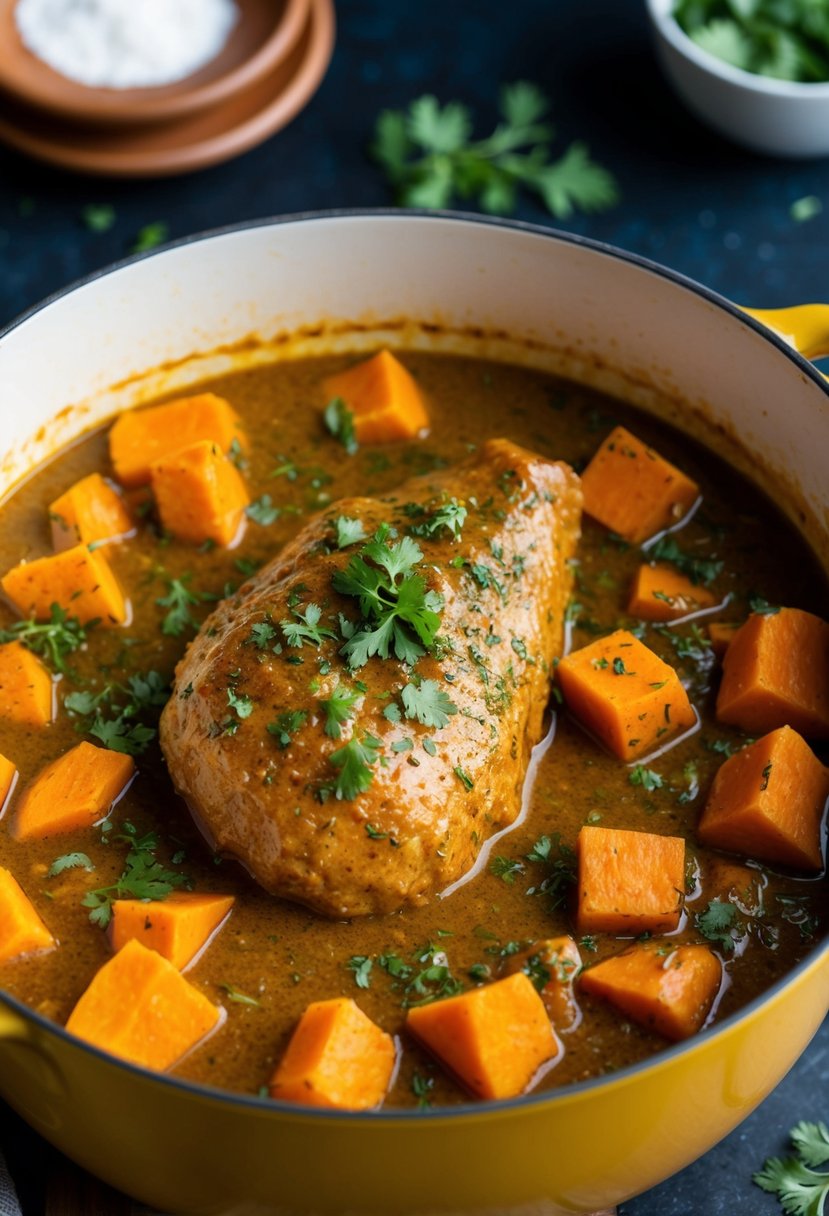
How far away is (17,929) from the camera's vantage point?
3627mm

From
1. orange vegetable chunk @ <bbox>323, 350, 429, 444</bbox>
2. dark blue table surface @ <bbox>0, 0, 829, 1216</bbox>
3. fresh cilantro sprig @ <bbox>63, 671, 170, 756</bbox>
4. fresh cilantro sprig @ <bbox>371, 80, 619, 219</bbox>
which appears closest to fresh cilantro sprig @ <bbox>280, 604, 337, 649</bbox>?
fresh cilantro sprig @ <bbox>63, 671, 170, 756</bbox>

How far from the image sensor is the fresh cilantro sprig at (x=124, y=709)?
13.4ft

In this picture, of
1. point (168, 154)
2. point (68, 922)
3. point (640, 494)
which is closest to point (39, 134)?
point (168, 154)

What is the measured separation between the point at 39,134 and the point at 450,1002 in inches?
163

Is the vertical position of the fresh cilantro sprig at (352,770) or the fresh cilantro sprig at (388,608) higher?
the fresh cilantro sprig at (388,608)

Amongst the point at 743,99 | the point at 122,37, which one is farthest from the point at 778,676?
the point at 122,37

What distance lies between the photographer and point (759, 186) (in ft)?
20.2

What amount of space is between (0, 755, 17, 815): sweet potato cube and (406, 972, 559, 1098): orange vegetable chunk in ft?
4.17

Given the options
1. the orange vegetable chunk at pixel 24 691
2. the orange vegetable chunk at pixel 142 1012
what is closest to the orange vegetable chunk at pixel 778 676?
the orange vegetable chunk at pixel 142 1012

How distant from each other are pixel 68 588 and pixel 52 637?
0.16 meters

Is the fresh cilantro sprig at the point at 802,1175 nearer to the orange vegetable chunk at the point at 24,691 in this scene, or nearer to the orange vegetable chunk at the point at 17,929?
the orange vegetable chunk at the point at 17,929

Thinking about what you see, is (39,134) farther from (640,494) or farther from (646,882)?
(646,882)

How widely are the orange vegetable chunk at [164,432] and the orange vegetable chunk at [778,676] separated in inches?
68.3

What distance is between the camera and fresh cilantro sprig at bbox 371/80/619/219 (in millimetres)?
6012
